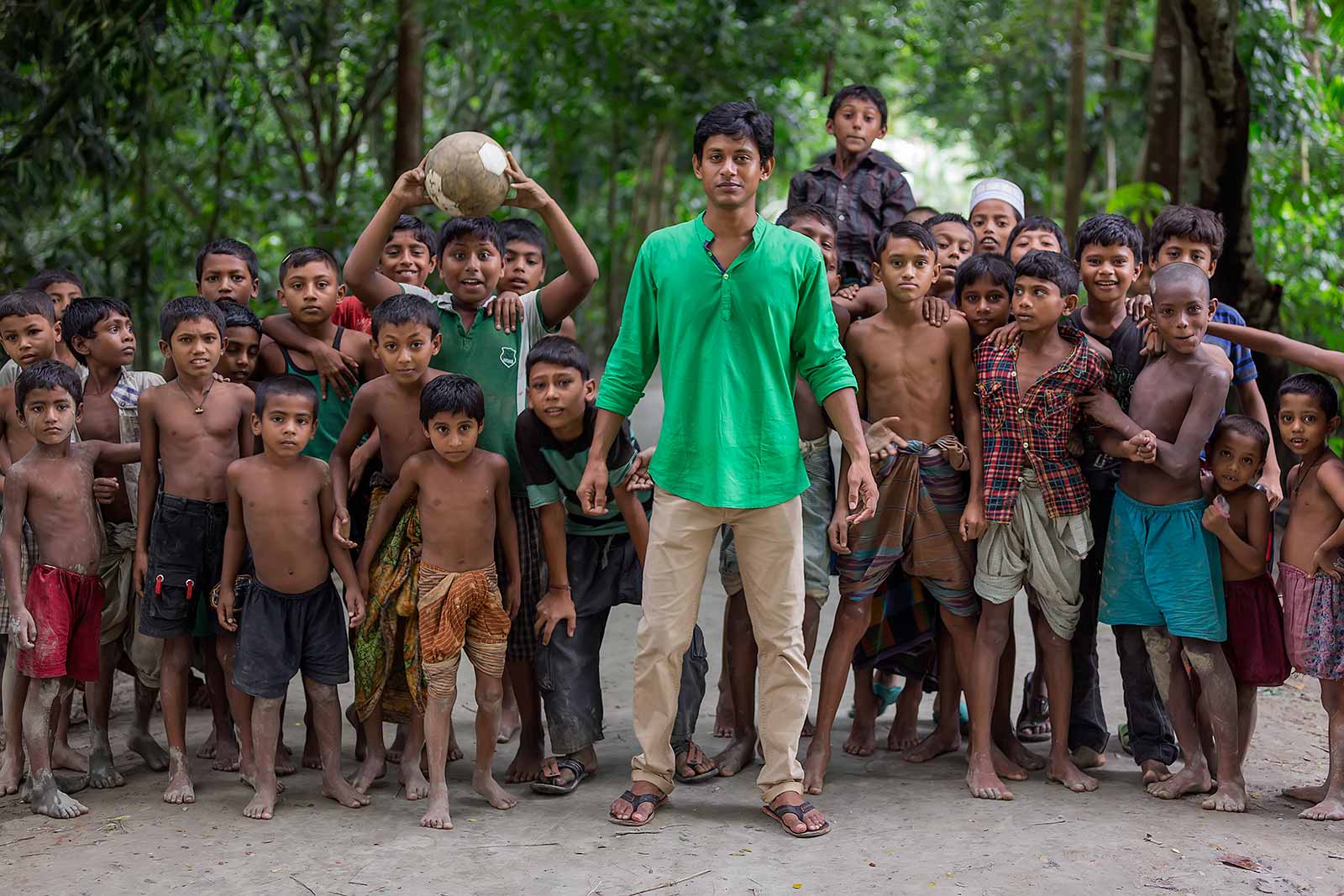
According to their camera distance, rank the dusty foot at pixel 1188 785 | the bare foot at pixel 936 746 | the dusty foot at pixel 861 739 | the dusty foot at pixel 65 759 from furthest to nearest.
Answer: the dusty foot at pixel 861 739
the bare foot at pixel 936 746
the dusty foot at pixel 65 759
the dusty foot at pixel 1188 785

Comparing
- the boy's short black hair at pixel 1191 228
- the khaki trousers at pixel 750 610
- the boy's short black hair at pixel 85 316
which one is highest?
the boy's short black hair at pixel 1191 228

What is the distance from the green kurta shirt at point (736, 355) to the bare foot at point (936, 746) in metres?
1.30

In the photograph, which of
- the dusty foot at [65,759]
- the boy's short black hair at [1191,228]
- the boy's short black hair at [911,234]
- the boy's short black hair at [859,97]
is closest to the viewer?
the boy's short black hair at [911,234]

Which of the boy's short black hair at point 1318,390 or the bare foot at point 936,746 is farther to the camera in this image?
the bare foot at point 936,746

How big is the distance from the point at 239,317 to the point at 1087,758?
329 cm

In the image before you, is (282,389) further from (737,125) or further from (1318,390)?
(1318,390)

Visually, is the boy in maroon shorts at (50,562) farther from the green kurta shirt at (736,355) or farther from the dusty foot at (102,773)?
the green kurta shirt at (736,355)

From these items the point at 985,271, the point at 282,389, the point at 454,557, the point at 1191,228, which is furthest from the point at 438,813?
the point at 1191,228

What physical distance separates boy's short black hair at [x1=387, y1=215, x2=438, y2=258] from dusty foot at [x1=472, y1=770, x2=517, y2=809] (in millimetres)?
1992

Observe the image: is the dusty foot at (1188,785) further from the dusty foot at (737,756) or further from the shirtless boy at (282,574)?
the shirtless boy at (282,574)

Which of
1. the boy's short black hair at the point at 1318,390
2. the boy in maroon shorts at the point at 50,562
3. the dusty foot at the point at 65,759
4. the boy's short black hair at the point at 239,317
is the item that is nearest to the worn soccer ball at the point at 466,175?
the boy's short black hair at the point at 239,317

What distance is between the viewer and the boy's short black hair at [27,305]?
4.27 meters

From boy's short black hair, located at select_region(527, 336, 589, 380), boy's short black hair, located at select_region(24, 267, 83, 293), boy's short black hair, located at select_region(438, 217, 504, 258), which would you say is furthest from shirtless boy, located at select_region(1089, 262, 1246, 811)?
boy's short black hair, located at select_region(24, 267, 83, 293)

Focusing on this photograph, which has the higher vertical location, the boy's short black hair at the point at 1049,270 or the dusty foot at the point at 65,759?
the boy's short black hair at the point at 1049,270
